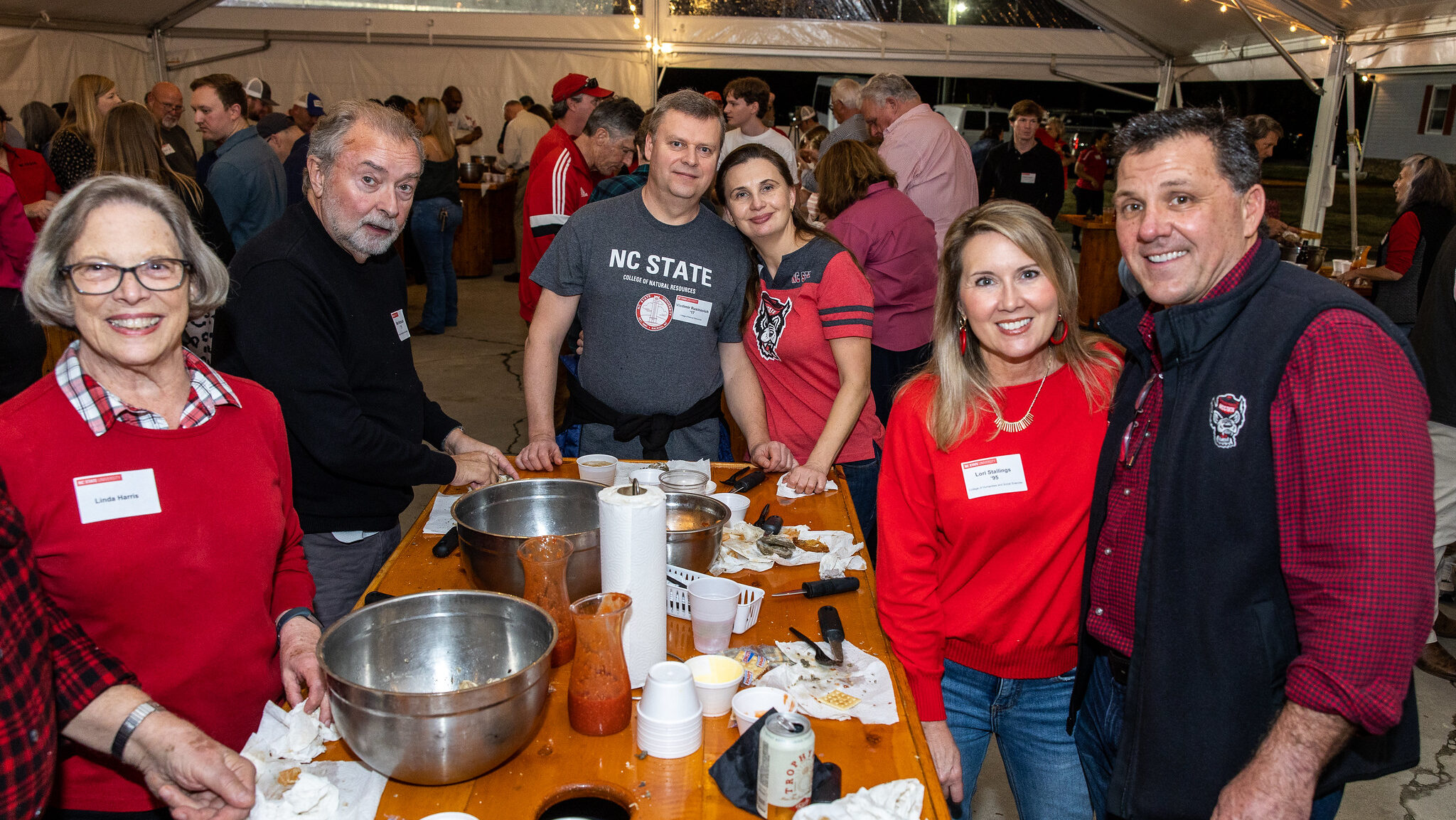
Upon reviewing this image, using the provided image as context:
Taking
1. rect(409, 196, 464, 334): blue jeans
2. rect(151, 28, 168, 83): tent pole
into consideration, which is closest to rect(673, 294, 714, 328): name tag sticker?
rect(409, 196, 464, 334): blue jeans

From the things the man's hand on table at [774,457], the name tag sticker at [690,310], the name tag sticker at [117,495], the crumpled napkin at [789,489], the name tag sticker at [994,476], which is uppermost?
the name tag sticker at [690,310]

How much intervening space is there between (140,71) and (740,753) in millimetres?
11249

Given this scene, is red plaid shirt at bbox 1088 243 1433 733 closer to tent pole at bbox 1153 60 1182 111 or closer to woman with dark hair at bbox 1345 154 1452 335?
woman with dark hair at bbox 1345 154 1452 335

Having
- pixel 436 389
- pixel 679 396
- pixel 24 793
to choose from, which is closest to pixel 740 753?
pixel 24 793

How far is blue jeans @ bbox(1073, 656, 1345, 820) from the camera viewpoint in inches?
61.1

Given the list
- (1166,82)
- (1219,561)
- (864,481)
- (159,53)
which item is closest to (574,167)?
(864,481)

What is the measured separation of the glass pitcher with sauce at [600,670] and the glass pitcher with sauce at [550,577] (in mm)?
126

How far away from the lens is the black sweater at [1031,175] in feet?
28.3

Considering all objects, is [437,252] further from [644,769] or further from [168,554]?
[644,769]

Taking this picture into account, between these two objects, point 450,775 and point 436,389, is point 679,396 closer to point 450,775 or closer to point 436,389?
point 450,775

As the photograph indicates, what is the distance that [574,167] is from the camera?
427 cm

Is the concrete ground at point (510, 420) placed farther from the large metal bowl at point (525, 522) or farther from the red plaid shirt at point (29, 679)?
the red plaid shirt at point (29, 679)

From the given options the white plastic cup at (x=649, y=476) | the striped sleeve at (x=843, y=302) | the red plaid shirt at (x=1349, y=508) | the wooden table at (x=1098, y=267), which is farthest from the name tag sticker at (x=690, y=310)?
the wooden table at (x=1098, y=267)

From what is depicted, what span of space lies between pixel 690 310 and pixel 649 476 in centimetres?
50
